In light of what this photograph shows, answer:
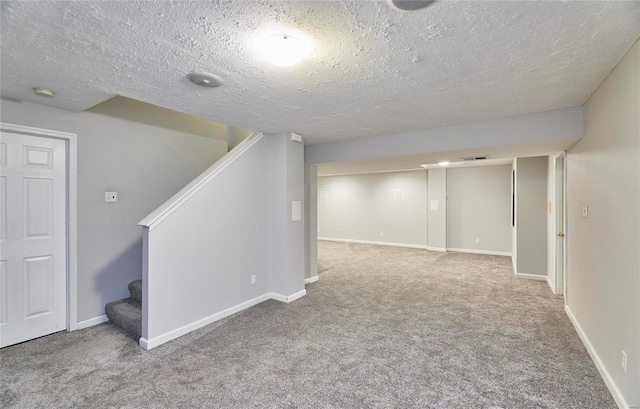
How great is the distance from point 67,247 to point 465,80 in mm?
4135

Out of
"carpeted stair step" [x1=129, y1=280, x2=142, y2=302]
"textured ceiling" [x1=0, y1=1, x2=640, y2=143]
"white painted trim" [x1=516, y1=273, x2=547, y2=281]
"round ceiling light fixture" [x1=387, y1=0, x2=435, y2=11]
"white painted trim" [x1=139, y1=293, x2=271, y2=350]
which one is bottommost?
"white painted trim" [x1=139, y1=293, x2=271, y2=350]

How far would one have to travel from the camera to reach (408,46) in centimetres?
176

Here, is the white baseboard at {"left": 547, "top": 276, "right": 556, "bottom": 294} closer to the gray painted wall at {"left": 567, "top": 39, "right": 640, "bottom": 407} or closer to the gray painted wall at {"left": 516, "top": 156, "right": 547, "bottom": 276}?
the gray painted wall at {"left": 516, "top": 156, "right": 547, "bottom": 276}

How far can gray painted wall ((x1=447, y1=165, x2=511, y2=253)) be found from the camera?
23.6 feet

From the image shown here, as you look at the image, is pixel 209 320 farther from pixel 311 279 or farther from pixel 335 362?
pixel 311 279

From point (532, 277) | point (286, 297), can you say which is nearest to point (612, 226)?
point (286, 297)

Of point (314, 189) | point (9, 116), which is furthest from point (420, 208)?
point (9, 116)

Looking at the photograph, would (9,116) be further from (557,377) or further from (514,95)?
(557,377)

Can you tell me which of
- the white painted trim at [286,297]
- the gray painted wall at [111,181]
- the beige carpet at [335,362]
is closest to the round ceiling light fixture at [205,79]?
the gray painted wall at [111,181]

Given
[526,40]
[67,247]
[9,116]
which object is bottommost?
[67,247]

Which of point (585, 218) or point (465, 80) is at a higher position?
point (465, 80)

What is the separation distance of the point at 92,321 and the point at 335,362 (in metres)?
2.74

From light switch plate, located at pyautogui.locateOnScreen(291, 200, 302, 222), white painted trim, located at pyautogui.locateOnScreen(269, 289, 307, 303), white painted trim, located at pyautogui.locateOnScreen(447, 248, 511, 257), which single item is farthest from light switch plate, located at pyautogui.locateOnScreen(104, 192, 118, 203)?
white painted trim, located at pyautogui.locateOnScreen(447, 248, 511, 257)

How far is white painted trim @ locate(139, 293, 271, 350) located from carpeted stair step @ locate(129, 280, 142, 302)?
0.73 meters
